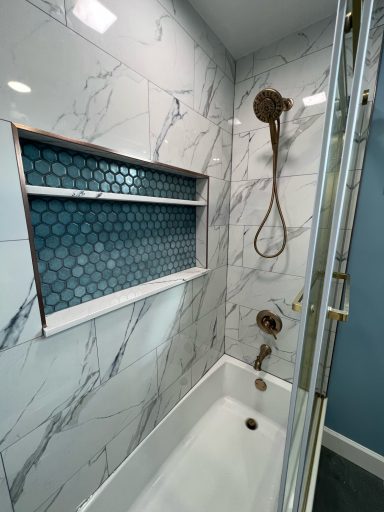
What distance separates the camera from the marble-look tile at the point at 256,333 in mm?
1438

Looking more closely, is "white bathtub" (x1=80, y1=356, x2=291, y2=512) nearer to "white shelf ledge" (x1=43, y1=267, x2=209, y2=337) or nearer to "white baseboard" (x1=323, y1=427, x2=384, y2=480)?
"white baseboard" (x1=323, y1=427, x2=384, y2=480)

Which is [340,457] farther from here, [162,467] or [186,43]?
[186,43]

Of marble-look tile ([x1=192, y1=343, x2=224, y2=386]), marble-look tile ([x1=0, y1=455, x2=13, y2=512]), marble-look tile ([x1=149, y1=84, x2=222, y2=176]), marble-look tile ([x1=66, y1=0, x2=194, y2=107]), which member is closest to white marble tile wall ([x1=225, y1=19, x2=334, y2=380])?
marble-look tile ([x1=192, y1=343, x2=224, y2=386])

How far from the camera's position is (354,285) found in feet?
3.97

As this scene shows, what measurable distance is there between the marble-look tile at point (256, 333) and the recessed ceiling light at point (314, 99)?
50.5 inches

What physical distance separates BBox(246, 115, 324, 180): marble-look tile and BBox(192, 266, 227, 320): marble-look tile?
2.38 feet

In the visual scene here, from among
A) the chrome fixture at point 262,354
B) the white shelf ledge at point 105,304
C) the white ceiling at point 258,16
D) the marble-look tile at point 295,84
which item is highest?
the white ceiling at point 258,16

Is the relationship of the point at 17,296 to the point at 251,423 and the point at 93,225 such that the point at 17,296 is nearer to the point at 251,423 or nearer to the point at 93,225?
the point at 93,225

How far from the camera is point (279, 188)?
53.2 inches

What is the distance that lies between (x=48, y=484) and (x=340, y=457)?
1614 millimetres

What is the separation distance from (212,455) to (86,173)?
1736 mm

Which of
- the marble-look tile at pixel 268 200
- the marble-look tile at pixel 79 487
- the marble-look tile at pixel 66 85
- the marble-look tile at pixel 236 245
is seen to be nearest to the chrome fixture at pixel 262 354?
the marble-look tile at pixel 236 245

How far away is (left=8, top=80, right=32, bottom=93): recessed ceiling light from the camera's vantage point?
555 mm

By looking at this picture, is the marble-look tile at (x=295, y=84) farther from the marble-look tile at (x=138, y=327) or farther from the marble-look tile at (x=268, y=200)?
the marble-look tile at (x=138, y=327)
